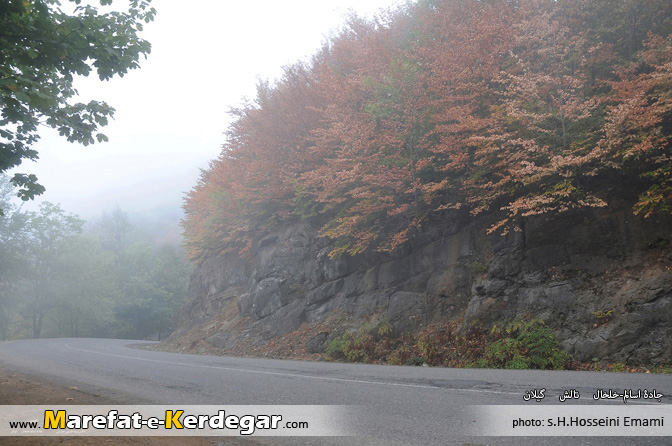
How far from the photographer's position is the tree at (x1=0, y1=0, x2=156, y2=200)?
5.39 meters

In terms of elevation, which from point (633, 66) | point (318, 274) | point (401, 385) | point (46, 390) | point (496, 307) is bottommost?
point (46, 390)

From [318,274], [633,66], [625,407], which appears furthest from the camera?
[318,274]

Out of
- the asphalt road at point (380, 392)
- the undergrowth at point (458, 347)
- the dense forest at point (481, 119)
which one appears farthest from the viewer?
the dense forest at point (481, 119)

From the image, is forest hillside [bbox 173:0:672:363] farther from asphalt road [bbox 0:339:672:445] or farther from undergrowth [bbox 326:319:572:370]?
asphalt road [bbox 0:339:672:445]

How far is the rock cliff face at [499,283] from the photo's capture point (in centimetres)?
982

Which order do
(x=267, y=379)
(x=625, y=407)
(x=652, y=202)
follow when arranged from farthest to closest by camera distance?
1. (x=652, y=202)
2. (x=267, y=379)
3. (x=625, y=407)

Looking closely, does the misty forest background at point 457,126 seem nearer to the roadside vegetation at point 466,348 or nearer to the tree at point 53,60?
the roadside vegetation at point 466,348

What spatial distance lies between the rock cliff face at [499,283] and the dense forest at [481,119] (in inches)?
31.0

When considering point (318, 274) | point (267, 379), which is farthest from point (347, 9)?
point (267, 379)

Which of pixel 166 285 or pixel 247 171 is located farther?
pixel 166 285

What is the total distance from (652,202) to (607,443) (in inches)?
321

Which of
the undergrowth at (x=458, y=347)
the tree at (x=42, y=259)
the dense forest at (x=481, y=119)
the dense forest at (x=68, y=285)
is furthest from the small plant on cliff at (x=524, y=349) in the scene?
the tree at (x=42, y=259)

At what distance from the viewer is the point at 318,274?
1908cm

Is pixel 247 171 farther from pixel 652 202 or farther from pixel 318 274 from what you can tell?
pixel 652 202
